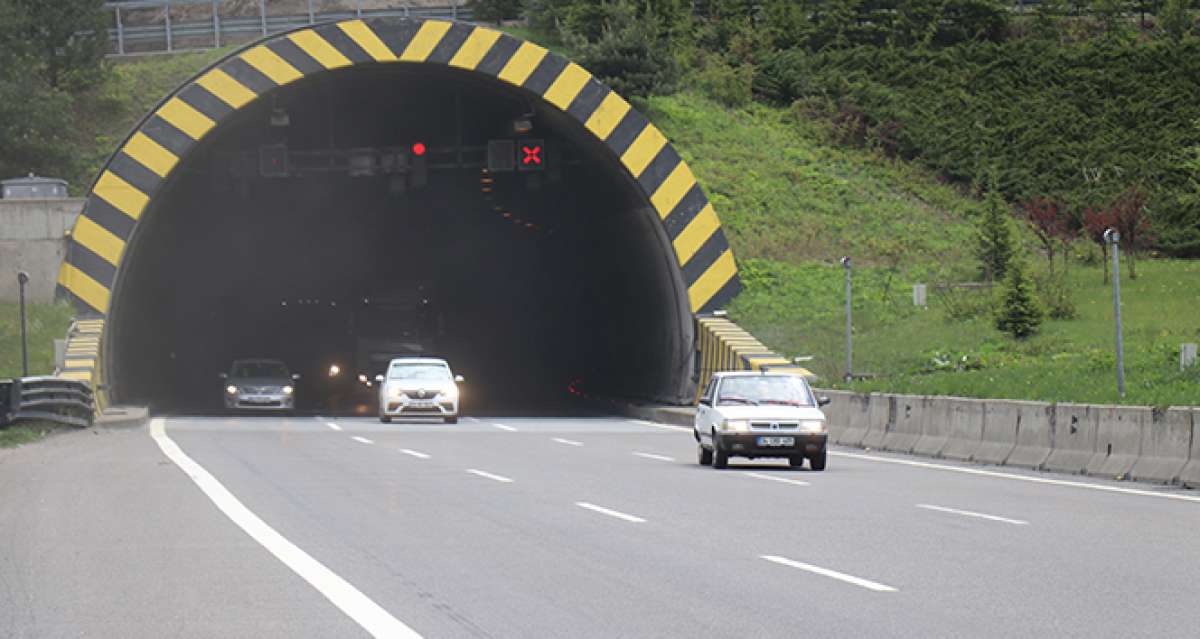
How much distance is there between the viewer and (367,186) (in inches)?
2309

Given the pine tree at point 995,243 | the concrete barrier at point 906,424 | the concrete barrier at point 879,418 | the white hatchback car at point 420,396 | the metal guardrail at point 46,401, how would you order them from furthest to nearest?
the pine tree at point 995,243 < the white hatchback car at point 420,396 < the metal guardrail at point 46,401 < the concrete barrier at point 879,418 < the concrete barrier at point 906,424

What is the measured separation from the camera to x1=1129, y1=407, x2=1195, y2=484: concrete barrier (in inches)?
853

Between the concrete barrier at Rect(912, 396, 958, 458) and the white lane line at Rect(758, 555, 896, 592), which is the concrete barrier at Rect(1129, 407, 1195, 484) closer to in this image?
the concrete barrier at Rect(912, 396, 958, 458)

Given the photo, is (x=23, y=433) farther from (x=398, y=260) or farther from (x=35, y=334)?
(x=398, y=260)

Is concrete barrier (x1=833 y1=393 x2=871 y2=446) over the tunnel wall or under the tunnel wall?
under

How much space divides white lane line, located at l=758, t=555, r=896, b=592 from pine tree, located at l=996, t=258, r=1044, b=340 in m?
29.6

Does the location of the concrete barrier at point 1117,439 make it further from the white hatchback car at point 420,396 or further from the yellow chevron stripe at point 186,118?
the yellow chevron stripe at point 186,118

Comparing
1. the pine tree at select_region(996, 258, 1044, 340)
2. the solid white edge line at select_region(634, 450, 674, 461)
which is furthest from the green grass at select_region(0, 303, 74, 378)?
the pine tree at select_region(996, 258, 1044, 340)

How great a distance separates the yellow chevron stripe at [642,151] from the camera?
148ft

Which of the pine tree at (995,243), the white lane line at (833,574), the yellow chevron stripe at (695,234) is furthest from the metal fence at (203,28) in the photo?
the white lane line at (833,574)

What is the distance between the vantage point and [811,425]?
25.5 m

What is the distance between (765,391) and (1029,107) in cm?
4350

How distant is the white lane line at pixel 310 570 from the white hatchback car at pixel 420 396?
18684mm

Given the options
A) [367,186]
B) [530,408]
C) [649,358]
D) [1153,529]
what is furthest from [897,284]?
[1153,529]
